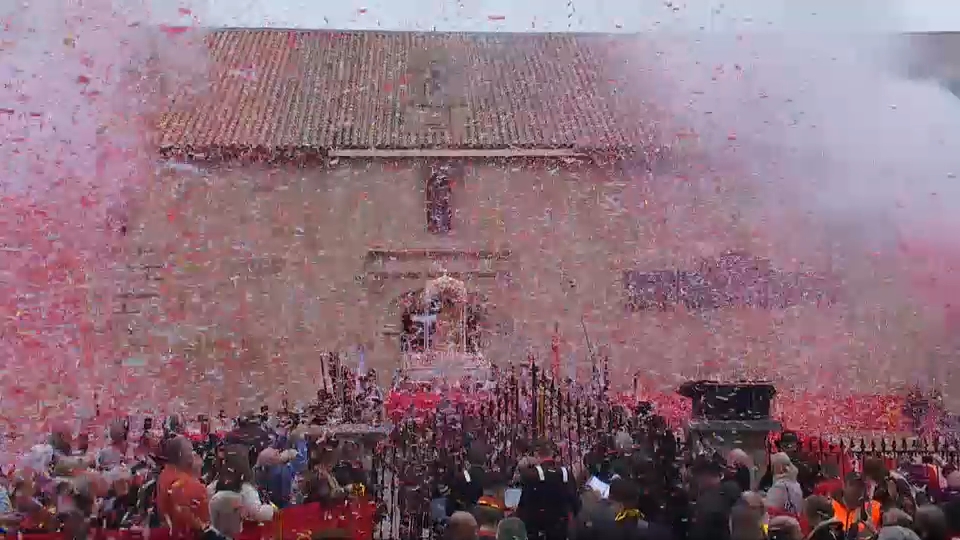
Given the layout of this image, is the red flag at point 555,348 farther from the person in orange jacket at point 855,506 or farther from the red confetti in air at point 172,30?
the person in orange jacket at point 855,506

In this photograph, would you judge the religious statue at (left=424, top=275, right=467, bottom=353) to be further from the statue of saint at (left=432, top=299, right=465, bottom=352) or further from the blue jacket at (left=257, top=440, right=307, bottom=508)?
the blue jacket at (left=257, top=440, right=307, bottom=508)

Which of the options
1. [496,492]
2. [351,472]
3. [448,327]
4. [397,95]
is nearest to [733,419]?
[496,492]

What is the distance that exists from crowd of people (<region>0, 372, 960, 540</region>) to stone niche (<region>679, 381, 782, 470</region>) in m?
0.13

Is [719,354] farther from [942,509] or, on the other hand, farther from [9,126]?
[942,509]

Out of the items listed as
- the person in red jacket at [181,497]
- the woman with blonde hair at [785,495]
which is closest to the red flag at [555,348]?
the woman with blonde hair at [785,495]

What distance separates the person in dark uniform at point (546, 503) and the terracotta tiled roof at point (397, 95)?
12.0 meters

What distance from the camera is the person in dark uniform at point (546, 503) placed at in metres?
5.91

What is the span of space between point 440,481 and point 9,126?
932 centimetres

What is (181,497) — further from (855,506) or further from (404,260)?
(404,260)

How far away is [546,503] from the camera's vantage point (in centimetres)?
596

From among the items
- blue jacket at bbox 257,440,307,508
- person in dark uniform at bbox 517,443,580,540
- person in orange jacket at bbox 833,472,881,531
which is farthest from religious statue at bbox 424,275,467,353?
person in orange jacket at bbox 833,472,881,531

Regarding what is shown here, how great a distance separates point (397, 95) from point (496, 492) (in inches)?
563

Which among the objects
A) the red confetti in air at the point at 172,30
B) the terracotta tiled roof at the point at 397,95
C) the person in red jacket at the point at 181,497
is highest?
the red confetti in air at the point at 172,30

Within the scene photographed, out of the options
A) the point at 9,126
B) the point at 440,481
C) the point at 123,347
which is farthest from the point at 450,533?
the point at 123,347
